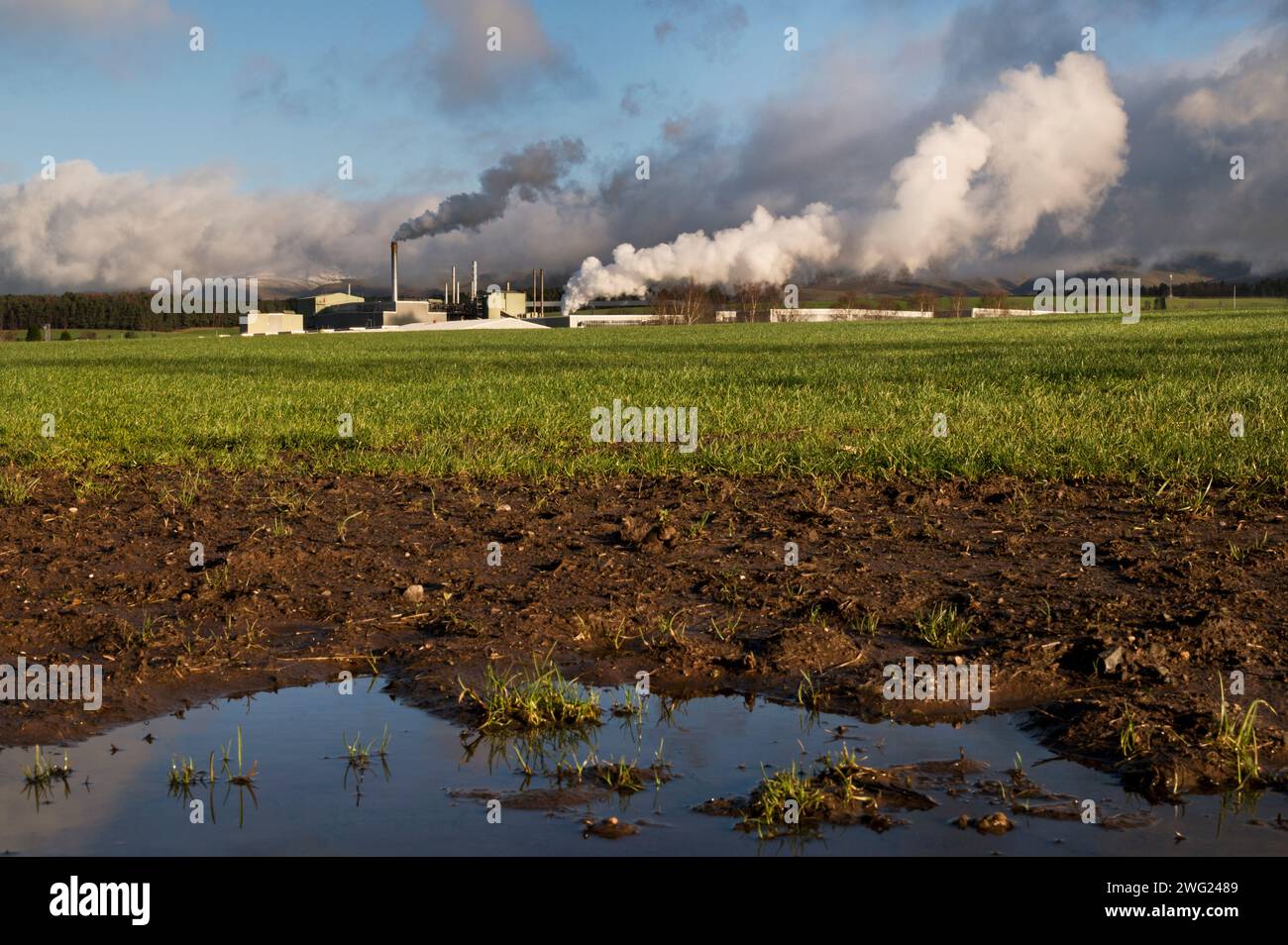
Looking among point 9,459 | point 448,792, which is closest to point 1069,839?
point 448,792

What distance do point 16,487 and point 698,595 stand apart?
5681mm

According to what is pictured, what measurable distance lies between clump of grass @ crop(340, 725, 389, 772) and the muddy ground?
0.41m

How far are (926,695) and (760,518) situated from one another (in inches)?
116

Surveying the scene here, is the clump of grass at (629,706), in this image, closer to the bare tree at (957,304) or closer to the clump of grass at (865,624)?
the clump of grass at (865,624)

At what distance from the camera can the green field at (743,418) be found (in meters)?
9.48

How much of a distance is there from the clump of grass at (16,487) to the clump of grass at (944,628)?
6502 millimetres

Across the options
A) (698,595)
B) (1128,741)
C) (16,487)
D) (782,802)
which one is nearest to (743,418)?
(698,595)

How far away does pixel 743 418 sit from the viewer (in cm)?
Answer: 1267

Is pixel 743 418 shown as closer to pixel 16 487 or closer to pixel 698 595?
pixel 698 595

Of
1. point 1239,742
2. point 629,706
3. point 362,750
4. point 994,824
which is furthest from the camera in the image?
point 629,706

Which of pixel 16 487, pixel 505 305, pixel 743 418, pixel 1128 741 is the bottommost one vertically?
pixel 1128 741

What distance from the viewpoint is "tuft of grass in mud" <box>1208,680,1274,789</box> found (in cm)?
402

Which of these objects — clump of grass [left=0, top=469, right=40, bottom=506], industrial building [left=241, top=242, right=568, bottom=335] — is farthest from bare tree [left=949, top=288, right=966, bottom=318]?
clump of grass [left=0, top=469, right=40, bottom=506]

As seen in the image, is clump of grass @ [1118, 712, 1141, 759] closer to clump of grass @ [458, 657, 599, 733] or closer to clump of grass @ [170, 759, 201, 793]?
clump of grass @ [458, 657, 599, 733]
